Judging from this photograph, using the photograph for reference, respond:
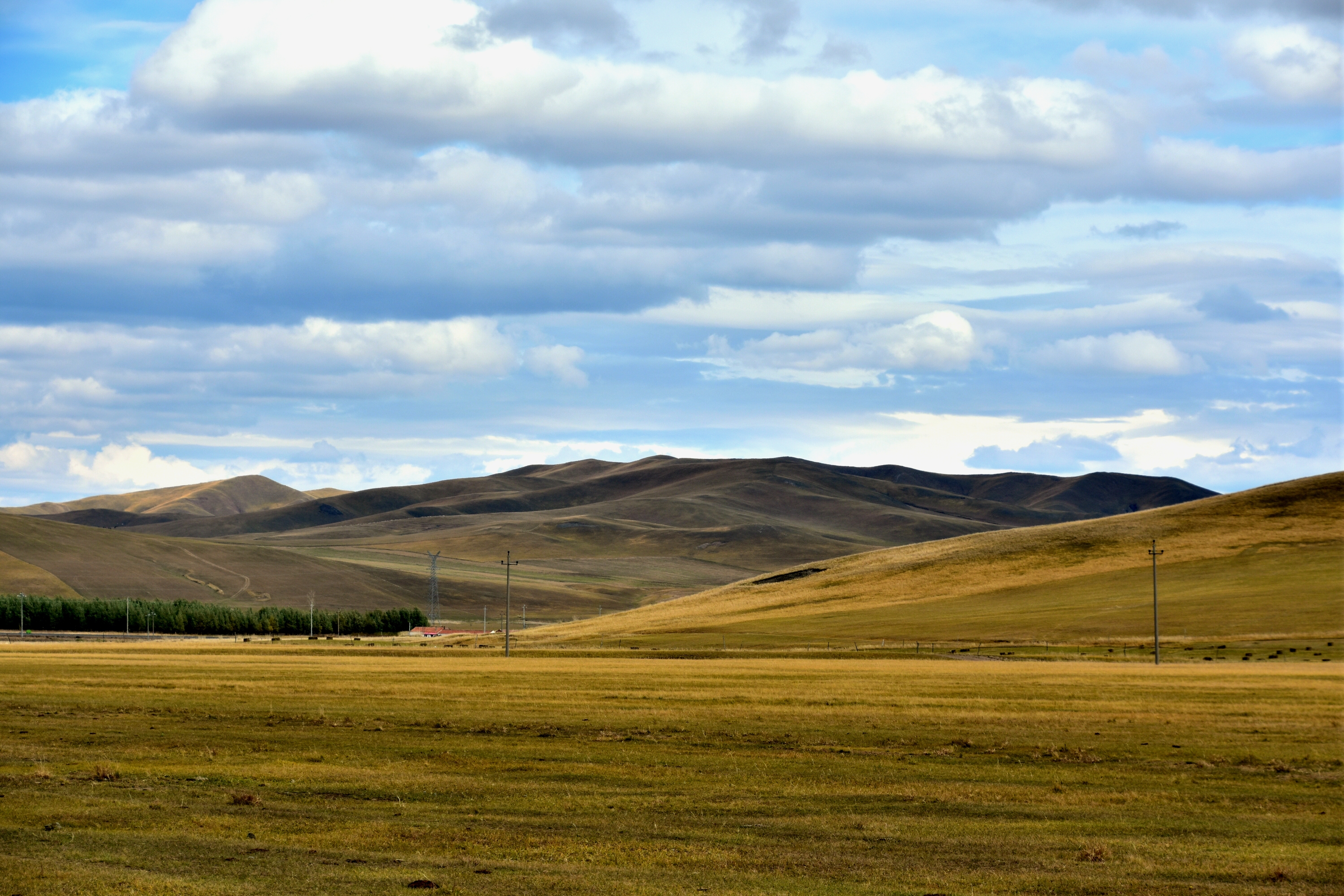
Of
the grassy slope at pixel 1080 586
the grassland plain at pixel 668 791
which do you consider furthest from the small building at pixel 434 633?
the grassland plain at pixel 668 791

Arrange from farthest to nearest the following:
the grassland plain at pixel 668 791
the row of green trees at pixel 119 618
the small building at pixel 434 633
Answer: the row of green trees at pixel 119 618 < the small building at pixel 434 633 < the grassland plain at pixel 668 791

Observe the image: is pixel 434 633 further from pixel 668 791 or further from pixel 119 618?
pixel 668 791

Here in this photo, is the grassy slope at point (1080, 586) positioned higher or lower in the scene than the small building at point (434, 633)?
higher

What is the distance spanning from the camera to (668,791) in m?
28.6

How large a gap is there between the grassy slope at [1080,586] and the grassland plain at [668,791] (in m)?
57.7

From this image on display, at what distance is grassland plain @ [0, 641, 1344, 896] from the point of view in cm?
1947

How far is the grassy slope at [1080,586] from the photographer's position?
376ft

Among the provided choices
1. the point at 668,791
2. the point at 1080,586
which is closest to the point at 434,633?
the point at 1080,586

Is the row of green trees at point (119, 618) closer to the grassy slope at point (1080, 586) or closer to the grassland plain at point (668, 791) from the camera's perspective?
the grassy slope at point (1080, 586)

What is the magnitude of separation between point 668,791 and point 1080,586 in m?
120

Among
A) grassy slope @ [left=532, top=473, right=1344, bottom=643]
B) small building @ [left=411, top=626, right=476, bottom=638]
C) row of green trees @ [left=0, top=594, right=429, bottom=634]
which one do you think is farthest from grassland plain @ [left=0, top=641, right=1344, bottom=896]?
row of green trees @ [left=0, top=594, right=429, bottom=634]

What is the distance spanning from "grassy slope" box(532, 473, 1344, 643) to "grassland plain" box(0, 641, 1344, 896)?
189 ft

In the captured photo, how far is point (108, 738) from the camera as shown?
3662cm

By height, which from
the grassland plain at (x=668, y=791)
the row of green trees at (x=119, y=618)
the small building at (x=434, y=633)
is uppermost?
the grassland plain at (x=668, y=791)
